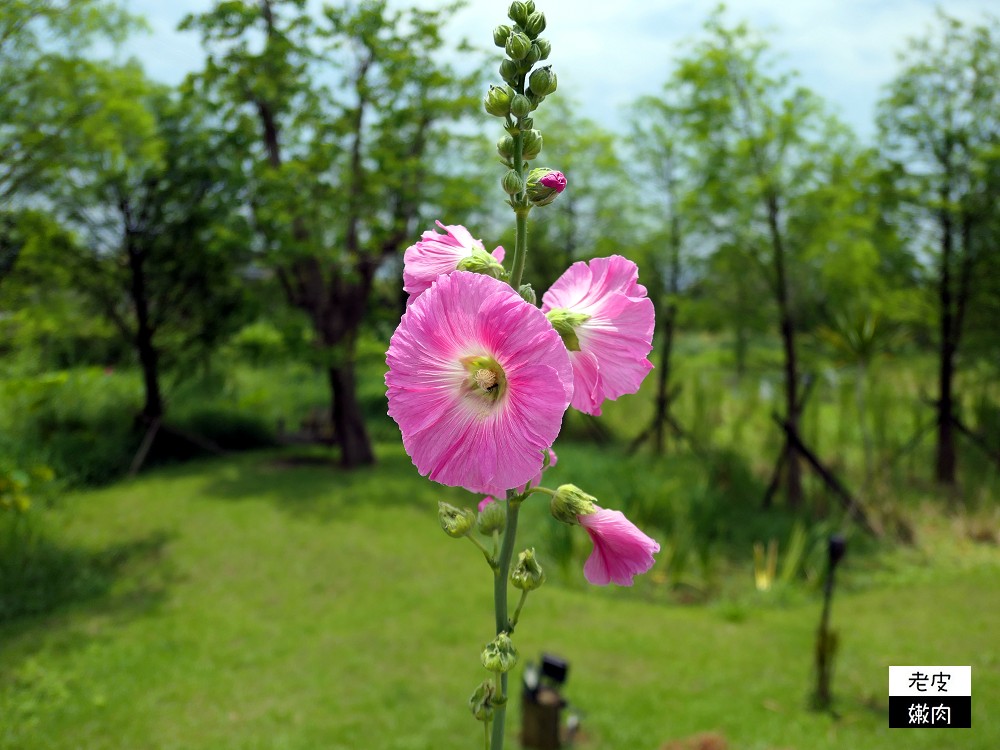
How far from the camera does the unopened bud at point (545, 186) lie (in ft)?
4.25

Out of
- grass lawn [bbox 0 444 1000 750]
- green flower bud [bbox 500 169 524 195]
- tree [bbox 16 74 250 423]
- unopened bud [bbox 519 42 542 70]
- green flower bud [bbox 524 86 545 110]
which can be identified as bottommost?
grass lawn [bbox 0 444 1000 750]

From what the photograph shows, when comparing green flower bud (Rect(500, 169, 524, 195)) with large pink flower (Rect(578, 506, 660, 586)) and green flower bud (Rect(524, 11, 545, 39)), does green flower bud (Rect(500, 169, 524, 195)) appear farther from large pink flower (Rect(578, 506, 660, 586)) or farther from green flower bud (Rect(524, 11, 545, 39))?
large pink flower (Rect(578, 506, 660, 586))

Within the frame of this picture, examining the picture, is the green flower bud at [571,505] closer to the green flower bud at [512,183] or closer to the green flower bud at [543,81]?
the green flower bud at [512,183]

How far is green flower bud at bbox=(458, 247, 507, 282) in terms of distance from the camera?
51.9 inches

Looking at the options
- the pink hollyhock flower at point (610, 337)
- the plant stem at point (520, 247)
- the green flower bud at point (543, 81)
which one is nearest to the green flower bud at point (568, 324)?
the pink hollyhock flower at point (610, 337)

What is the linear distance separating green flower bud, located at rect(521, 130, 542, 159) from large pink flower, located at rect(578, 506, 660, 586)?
0.71 m

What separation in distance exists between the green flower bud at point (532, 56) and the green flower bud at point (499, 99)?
0.18 ft

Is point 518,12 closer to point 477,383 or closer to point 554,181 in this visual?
point 554,181

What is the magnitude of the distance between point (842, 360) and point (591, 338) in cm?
798

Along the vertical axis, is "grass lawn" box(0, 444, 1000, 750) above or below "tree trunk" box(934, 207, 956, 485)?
below

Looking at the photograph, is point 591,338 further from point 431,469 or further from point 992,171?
point 992,171

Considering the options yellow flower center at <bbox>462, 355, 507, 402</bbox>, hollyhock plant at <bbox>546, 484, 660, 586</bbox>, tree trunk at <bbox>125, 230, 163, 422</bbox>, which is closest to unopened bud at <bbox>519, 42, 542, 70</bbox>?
yellow flower center at <bbox>462, 355, 507, 402</bbox>

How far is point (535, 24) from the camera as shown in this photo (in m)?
1.36

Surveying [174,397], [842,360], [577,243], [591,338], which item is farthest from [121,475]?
[591,338]
